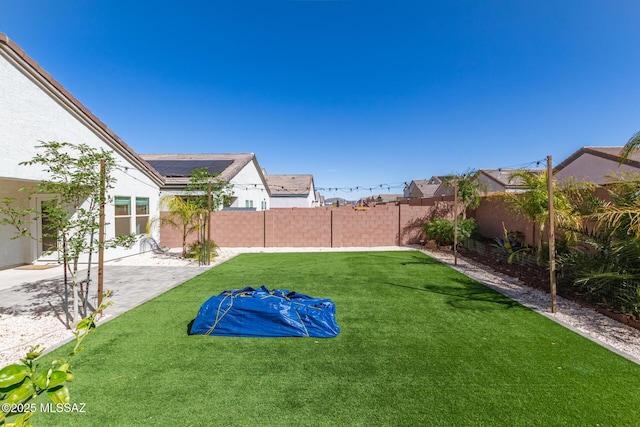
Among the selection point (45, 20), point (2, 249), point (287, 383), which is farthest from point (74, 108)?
point (287, 383)

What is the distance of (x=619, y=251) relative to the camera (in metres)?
5.00

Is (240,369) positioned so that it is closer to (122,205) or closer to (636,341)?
(636,341)

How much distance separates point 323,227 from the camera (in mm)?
13844

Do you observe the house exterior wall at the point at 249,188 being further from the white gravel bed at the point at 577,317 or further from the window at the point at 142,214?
the white gravel bed at the point at 577,317

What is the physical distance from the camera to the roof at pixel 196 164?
1388cm

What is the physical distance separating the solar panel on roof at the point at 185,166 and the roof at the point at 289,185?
1104 cm

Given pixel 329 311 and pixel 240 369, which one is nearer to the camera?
pixel 240 369

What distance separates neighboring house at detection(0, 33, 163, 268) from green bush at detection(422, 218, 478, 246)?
1166 cm

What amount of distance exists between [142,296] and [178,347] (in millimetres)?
2963

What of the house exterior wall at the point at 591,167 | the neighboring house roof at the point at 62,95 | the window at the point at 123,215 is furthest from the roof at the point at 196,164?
the house exterior wall at the point at 591,167

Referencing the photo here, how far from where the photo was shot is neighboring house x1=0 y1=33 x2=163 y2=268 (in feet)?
22.4

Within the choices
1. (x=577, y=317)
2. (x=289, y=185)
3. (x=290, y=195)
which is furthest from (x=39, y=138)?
(x=289, y=185)

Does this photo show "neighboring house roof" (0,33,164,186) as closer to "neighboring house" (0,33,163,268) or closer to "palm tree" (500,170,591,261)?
"neighboring house" (0,33,163,268)

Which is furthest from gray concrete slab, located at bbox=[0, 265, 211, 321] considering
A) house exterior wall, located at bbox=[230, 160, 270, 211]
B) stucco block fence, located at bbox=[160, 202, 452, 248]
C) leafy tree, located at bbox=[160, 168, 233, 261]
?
house exterior wall, located at bbox=[230, 160, 270, 211]
